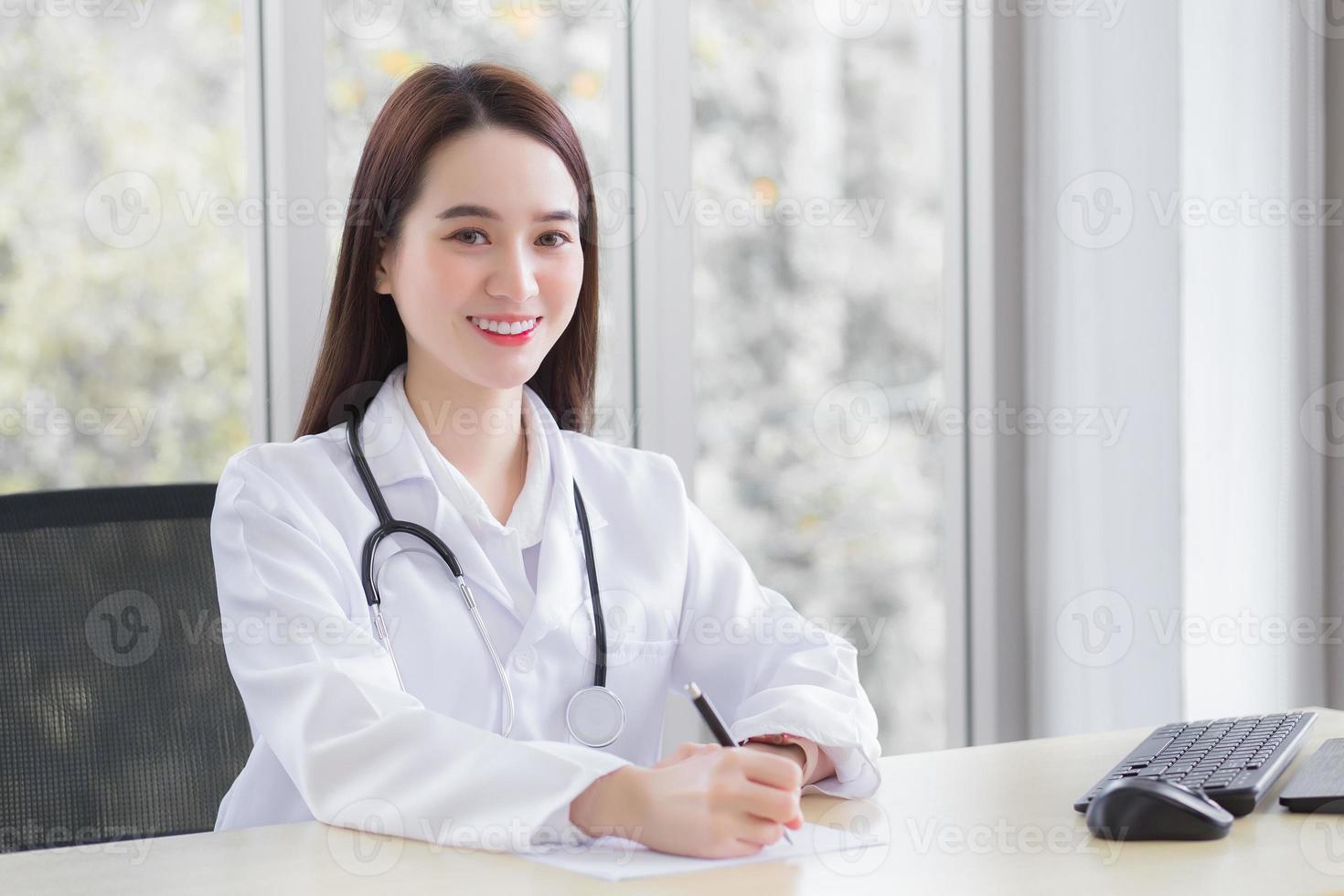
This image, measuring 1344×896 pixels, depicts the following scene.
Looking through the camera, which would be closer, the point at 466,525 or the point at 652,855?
the point at 652,855

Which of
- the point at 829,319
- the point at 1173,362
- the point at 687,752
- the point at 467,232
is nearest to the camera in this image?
the point at 687,752

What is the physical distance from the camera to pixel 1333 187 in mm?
2115

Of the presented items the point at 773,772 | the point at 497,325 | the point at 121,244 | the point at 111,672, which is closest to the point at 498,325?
the point at 497,325

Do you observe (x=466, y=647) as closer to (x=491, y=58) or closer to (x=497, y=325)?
(x=497, y=325)

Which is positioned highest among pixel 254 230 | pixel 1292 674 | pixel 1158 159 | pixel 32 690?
pixel 1158 159

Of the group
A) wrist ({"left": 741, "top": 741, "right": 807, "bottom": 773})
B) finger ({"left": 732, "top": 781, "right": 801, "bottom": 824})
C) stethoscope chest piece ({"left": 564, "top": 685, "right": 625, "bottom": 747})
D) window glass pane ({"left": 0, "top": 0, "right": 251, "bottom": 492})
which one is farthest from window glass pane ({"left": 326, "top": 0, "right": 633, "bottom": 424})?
finger ({"left": 732, "top": 781, "right": 801, "bottom": 824})

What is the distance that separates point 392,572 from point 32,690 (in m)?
0.37

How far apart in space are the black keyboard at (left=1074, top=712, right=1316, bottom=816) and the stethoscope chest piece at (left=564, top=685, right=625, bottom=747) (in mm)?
509

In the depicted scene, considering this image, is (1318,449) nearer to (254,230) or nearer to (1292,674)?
(1292,674)

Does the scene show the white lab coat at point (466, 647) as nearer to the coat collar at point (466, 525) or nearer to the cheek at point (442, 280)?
the coat collar at point (466, 525)

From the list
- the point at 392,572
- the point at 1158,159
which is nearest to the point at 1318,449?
the point at 1158,159

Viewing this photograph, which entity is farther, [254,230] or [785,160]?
[785,160]

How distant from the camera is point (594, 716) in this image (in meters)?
1.42

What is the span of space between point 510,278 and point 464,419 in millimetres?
181
